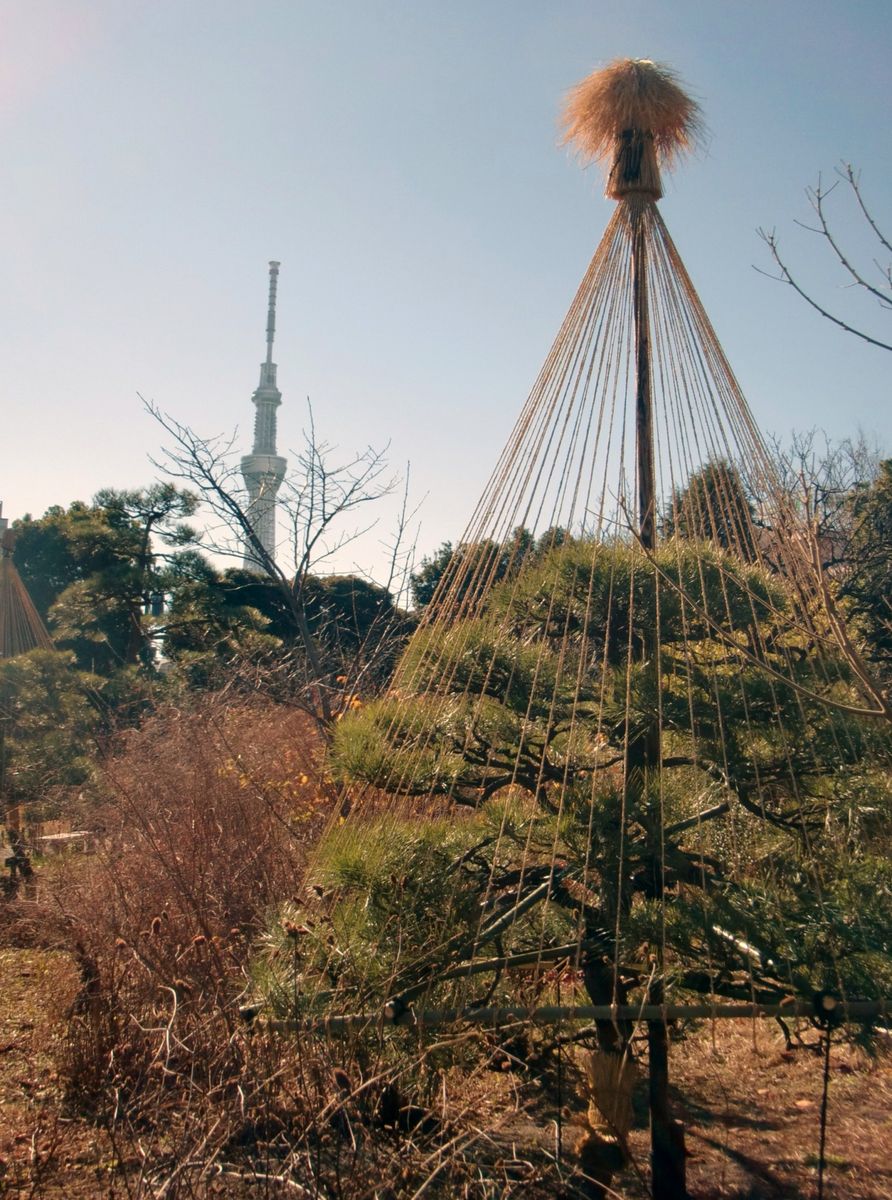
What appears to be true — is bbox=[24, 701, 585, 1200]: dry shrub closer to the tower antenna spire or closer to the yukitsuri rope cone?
the yukitsuri rope cone

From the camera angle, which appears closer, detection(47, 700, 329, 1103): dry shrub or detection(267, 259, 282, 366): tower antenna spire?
detection(47, 700, 329, 1103): dry shrub

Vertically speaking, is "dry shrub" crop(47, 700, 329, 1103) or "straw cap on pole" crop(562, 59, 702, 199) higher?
"straw cap on pole" crop(562, 59, 702, 199)

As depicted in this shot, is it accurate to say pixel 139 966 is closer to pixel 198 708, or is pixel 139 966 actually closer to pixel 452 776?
pixel 452 776

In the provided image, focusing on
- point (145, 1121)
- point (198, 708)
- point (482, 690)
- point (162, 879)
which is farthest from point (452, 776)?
point (198, 708)

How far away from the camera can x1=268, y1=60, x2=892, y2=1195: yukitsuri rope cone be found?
6.95 ft

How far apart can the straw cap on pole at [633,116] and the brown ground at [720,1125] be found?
204 cm

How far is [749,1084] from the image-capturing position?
3475 mm

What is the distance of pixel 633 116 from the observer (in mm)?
2656

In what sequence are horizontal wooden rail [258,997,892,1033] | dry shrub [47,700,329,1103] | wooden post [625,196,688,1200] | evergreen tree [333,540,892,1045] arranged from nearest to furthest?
horizontal wooden rail [258,997,892,1033], evergreen tree [333,540,892,1045], wooden post [625,196,688,1200], dry shrub [47,700,329,1103]

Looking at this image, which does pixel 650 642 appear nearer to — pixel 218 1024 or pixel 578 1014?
pixel 578 1014

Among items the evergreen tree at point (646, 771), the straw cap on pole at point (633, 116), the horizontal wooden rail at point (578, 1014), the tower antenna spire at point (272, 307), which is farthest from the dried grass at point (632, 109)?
the tower antenna spire at point (272, 307)

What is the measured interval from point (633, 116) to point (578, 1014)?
2145 millimetres

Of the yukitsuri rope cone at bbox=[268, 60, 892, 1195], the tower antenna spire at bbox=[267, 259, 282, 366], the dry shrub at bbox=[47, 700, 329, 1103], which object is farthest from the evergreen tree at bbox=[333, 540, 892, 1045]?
the tower antenna spire at bbox=[267, 259, 282, 366]

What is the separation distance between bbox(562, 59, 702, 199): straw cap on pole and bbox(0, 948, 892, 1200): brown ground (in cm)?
204
